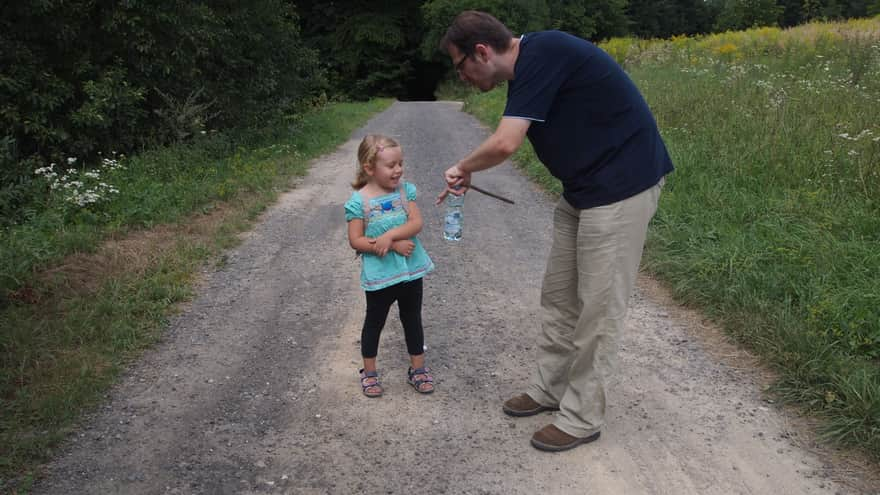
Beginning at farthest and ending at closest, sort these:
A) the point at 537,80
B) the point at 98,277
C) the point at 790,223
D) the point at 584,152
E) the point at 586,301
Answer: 1. the point at 790,223
2. the point at 98,277
3. the point at 586,301
4. the point at 584,152
5. the point at 537,80

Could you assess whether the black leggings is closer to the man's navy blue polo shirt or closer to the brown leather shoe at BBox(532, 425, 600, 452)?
the brown leather shoe at BBox(532, 425, 600, 452)

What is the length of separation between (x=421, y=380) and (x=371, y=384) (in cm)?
28

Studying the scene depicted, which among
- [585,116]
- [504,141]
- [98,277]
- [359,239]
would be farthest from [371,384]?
[98,277]

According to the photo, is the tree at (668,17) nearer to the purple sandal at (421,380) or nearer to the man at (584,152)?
the purple sandal at (421,380)

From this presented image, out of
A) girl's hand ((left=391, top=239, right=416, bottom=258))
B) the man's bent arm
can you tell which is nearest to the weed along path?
girl's hand ((left=391, top=239, right=416, bottom=258))

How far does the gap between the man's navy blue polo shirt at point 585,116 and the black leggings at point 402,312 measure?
3.56 feet

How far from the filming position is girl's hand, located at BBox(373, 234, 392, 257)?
11.0 ft

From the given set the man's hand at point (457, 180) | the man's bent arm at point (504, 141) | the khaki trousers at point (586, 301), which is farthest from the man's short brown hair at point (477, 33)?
the khaki trousers at point (586, 301)

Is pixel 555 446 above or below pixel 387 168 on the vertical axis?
below

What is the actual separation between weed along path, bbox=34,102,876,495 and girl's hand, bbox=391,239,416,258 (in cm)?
84

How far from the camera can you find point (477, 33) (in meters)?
2.86

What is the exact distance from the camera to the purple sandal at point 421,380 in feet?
12.3

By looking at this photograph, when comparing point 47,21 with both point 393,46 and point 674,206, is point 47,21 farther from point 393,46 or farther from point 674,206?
point 393,46

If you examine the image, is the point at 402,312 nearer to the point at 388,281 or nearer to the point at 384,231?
the point at 388,281
